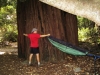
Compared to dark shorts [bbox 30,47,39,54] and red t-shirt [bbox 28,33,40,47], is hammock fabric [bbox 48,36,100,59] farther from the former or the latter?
dark shorts [bbox 30,47,39,54]

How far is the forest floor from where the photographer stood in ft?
25.1

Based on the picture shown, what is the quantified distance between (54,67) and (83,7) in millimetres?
3021

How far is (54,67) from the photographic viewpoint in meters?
8.02

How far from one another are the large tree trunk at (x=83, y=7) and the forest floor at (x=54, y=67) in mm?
2251

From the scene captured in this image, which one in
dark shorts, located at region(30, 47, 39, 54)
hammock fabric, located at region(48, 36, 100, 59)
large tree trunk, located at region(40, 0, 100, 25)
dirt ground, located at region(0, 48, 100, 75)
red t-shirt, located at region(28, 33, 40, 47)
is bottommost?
dirt ground, located at region(0, 48, 100, 75)

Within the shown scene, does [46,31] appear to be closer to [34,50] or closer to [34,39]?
[34,39]

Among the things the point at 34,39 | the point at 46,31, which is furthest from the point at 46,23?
the point at 34,39

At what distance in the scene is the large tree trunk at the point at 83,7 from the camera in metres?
5.50

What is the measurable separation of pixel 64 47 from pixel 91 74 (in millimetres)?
1228

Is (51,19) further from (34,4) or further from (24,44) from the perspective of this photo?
(24,44)

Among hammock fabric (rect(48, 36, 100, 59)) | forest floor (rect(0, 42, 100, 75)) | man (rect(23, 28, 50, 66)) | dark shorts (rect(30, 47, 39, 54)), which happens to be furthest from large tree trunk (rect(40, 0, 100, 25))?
dark shorts (rect(30, 47, 39, 54))

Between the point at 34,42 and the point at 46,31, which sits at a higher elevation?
the point at 46,31

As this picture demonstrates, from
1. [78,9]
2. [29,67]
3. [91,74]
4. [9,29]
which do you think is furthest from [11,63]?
[9,29]

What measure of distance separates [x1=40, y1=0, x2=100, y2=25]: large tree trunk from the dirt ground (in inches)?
88.6
